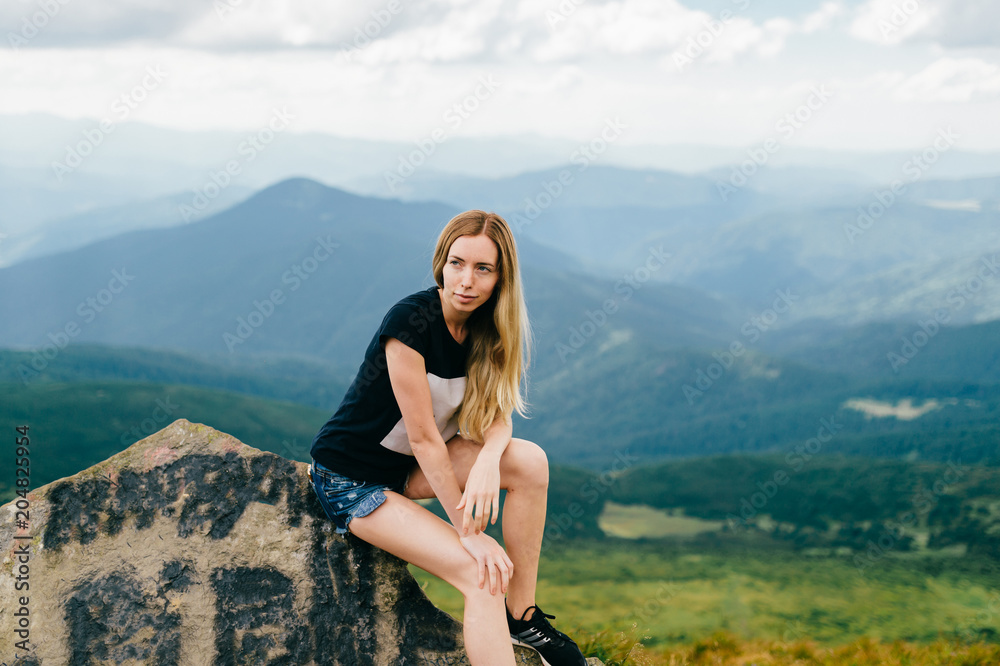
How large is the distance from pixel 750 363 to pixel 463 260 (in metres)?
190

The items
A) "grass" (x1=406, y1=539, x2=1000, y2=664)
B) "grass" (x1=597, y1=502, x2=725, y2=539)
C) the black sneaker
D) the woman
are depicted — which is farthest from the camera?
"grass" (x1=597, y1=502, x2=725, y2=539)

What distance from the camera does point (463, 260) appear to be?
263 inches

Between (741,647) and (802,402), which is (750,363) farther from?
(741,647)

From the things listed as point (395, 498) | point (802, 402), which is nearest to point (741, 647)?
point (395, 498)

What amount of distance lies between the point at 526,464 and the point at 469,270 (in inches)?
72.5

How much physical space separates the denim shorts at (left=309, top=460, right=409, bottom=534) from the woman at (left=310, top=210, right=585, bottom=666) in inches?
0.5

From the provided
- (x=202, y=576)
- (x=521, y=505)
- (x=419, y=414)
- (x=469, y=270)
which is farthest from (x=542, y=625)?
(x=469, y=270)

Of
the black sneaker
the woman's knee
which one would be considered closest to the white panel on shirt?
the woman's knee

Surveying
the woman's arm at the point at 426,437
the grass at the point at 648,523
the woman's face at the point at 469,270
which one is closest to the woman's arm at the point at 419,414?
the woman's arm at the point at 426,437

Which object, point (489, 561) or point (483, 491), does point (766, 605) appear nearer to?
point (489, 561)

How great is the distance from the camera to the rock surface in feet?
22.6

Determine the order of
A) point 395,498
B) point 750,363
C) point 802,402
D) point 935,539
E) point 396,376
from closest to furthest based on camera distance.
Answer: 1. point 396,376
2. point 395,498
3. point 935,539
4. point 802,402
5. point 750,363

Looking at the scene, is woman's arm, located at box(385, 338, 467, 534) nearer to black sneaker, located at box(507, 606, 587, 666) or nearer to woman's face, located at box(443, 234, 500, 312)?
woman's face, located at box(443, 234, 500, 312)

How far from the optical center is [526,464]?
6.89 metres
